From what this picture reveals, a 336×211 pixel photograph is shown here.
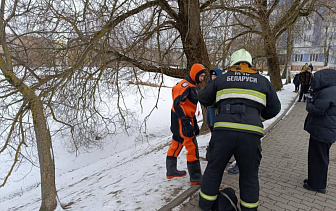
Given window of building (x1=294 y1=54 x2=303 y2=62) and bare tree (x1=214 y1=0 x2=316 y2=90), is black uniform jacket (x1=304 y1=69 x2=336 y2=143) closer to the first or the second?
bare tree (x1=214 y1=0 x2=316 y2=90)

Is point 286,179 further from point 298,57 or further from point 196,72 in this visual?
point 298,57

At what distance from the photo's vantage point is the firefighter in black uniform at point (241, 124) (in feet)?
7.85

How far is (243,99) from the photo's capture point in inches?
95.4

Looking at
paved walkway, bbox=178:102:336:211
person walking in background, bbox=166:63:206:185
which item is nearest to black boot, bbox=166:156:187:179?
person walking in background, bbox=166:63:206:185

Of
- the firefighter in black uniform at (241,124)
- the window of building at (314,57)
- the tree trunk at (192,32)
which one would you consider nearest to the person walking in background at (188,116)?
the firefighter in black uniform at (241,124)

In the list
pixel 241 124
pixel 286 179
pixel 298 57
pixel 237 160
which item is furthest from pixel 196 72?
pixel 298 57

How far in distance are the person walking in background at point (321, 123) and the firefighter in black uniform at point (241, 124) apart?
1041mm

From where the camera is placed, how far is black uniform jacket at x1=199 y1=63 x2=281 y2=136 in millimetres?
2395

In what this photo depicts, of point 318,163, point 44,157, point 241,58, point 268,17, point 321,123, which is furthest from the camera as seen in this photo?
point 268,17

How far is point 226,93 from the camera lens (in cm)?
248

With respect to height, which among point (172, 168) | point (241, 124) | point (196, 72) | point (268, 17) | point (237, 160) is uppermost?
point (268, 17)

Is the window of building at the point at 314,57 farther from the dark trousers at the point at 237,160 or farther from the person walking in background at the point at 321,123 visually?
the dark trousers at the point at 237,160

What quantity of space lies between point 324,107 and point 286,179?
1454 mm

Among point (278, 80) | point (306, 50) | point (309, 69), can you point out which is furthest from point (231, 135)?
point (306, 50)
